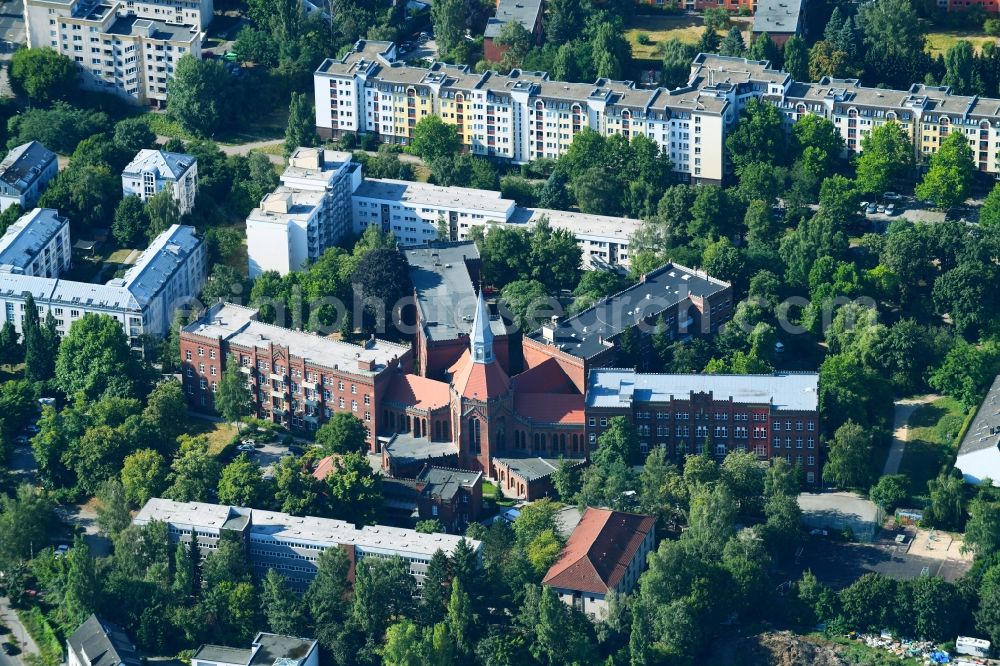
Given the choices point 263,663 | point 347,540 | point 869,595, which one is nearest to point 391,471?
point 347,540

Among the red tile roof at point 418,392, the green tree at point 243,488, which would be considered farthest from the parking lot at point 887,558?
the green tree at point 243,488

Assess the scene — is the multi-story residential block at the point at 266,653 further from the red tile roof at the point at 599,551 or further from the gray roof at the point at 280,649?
the red tile roof at the point at 599,551

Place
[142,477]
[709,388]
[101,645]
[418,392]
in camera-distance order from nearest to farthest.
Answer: [101,645]
[142,477]
[709,388]
[418,392]

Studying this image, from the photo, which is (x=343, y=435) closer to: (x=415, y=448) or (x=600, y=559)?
(x=415, y=448)

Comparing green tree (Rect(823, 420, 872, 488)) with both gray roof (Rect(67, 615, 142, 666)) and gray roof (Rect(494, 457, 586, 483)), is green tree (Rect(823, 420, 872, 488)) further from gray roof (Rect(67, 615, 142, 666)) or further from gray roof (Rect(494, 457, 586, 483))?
gray roof (Rect(67, 615, 142, 666))

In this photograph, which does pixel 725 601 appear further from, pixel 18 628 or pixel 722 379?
pixel 18 628

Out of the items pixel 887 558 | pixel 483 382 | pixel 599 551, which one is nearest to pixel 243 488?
pixel 483 382

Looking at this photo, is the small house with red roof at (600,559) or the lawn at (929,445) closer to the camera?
the small house with red roof at (600,559)
